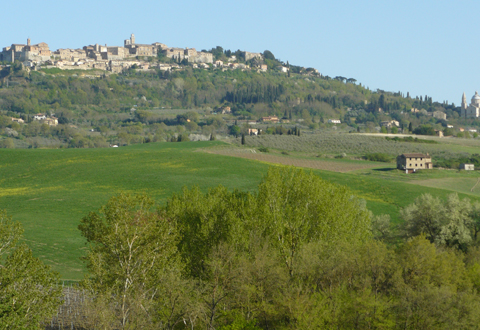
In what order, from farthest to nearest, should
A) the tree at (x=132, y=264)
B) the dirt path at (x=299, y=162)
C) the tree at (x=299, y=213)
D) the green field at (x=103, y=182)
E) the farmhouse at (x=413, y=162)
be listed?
the farmhouse at (x=413, y=162), the dirt path at (x=299, y=162), the green field at (x=103, y=182), the tree at (x=299, y=213), the tree at (x=132, y=264)

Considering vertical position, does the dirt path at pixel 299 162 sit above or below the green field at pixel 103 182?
above

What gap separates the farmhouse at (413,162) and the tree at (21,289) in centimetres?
7537

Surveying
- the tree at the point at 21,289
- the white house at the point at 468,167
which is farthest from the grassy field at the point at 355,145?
the tree at the point at 21,289

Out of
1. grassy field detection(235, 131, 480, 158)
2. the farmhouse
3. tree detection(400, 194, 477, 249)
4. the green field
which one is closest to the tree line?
→ tree detection(400, 194, 477, 249)

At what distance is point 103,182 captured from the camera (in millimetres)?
79688

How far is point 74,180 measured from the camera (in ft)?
269

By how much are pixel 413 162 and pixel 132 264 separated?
73.3 meters

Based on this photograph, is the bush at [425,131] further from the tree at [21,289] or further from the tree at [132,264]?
the tree at [21,289]

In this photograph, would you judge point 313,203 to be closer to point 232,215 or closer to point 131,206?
point 232,215

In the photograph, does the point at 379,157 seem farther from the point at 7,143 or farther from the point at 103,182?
the point at 7,143

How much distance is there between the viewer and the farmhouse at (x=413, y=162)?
316 feet

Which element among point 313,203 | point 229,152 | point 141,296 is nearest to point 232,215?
point 313,203

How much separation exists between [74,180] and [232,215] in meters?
50.4

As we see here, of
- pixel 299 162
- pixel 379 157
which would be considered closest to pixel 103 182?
pixel 299 162
